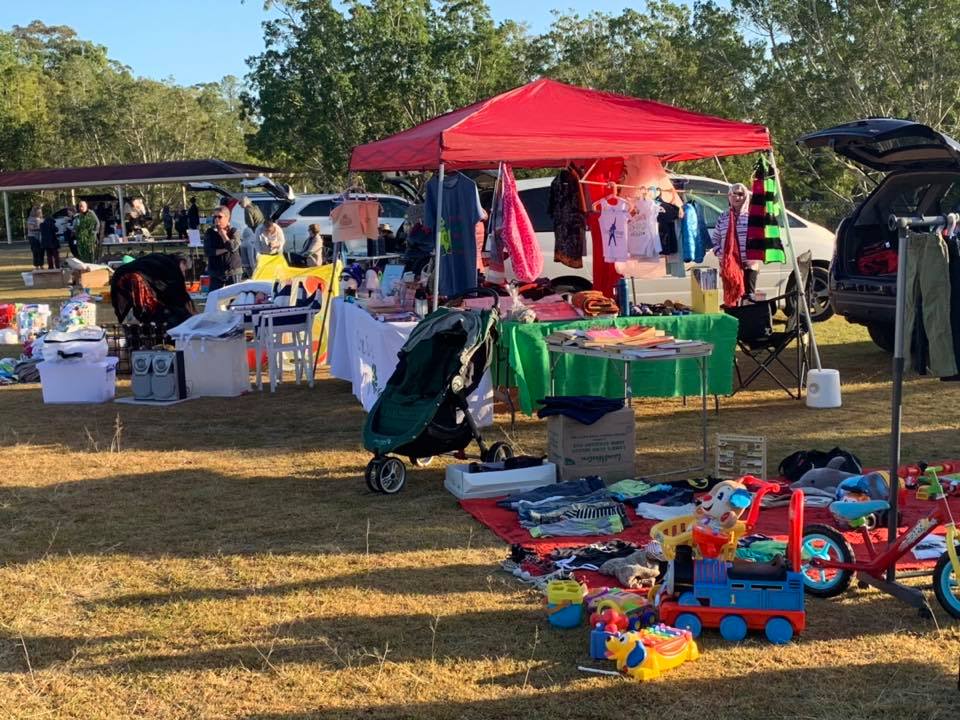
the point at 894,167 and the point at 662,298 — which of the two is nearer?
the point at 894,167

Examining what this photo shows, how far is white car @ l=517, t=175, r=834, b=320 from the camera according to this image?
1152 centimetres

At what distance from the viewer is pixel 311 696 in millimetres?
3805

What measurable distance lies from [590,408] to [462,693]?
9.58 ft

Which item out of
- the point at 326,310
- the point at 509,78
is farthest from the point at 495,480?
the point at 509,78

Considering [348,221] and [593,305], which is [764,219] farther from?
[348,221]

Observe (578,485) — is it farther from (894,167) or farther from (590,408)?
(894,167)

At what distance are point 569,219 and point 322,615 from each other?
20.7ft

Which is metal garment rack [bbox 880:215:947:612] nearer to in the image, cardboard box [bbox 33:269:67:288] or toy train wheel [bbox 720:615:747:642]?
toy train wheel [bbox 720:615:747:642]

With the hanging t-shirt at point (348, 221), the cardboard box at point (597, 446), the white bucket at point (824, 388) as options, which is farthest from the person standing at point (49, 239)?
the cardboard box at point (597, 446)

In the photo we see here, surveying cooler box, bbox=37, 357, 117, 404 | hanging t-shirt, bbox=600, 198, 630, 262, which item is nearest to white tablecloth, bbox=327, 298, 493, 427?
hanging t-shirt, bbox=600, 198, 630, 262

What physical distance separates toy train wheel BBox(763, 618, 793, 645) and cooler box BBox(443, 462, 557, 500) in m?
2.42

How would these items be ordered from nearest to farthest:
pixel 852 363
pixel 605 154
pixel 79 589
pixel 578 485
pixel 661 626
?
pixel 661 626 → pixel 79 589 → pixel 578 485 → pixel 605 154 → pixel 852 363

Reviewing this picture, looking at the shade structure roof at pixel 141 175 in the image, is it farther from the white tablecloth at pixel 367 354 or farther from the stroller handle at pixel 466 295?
the stroller handle at pixel 466 295

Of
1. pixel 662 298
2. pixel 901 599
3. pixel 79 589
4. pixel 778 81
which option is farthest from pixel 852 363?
pixel 778 81
